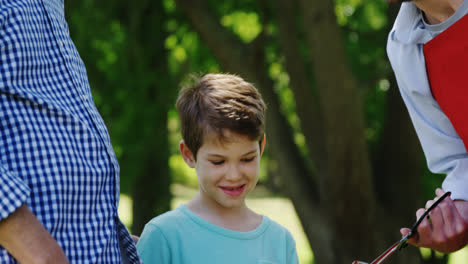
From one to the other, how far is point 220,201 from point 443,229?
753mm

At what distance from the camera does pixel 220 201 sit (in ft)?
7.54

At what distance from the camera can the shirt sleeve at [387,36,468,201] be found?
7.73ft

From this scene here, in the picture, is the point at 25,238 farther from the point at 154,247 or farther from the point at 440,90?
the point at 440,90

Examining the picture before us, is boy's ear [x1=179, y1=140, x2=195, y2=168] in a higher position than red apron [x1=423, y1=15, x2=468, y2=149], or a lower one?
lower

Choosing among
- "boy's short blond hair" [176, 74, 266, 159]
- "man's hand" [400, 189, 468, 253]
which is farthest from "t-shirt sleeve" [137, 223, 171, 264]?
"man's hand" [400, 189, 468, 253]

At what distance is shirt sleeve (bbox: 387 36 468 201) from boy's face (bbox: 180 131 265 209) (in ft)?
2.08

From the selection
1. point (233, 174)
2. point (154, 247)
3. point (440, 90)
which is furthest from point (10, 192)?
point (440, 90)

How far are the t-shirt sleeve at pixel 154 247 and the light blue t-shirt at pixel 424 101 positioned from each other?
1.02 meters

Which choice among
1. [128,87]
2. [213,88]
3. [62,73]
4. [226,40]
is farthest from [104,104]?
[62,73]

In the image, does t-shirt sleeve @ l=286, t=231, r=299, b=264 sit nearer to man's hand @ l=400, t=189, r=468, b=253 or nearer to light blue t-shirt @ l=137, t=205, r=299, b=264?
light blue t-shirt @ l=137, t=205, r=299, b=264

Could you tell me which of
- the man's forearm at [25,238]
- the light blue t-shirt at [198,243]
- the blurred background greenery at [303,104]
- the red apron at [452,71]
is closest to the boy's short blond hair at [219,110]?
the light blue t-shirt at [198,243]

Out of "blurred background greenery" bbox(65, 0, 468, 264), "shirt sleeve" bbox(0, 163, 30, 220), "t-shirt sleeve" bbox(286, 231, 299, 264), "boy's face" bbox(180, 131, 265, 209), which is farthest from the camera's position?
"blurred background greenery" bbox(65, 0, 468, 264)

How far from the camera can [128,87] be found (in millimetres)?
7855

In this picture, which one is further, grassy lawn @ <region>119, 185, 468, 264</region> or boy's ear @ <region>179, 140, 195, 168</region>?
grassy lawn @ <region>119, 185, 468, 264</region>
